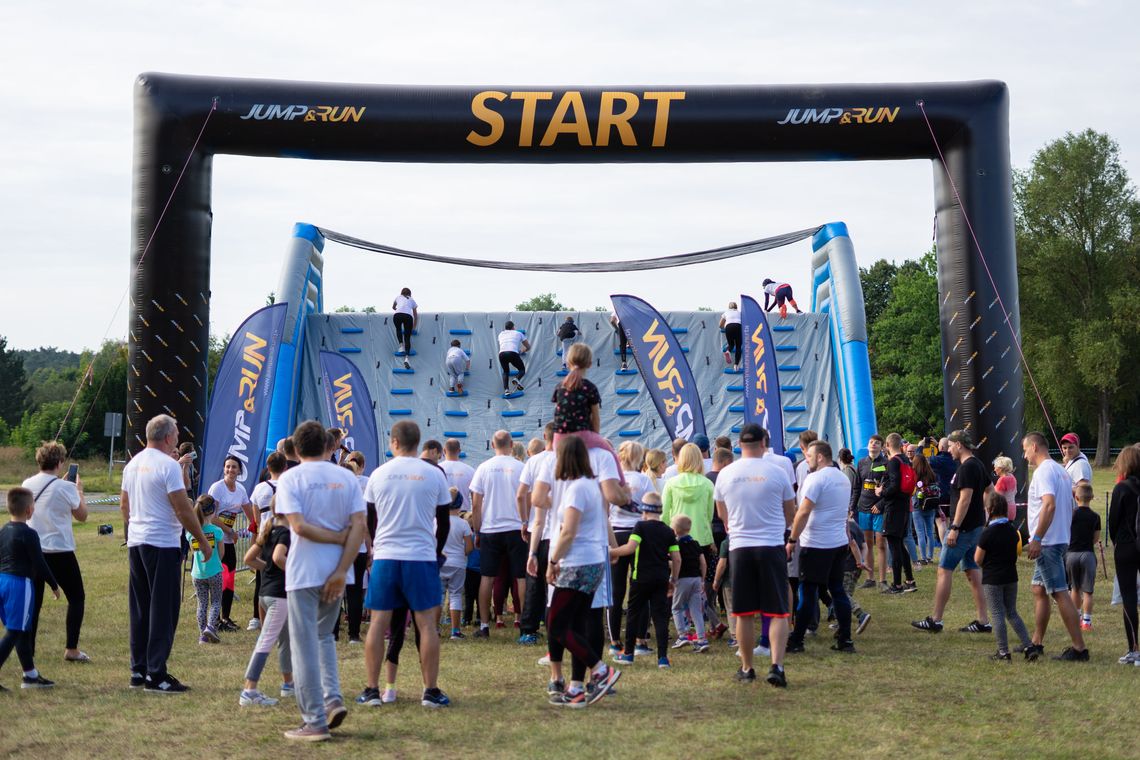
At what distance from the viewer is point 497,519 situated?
33.0 ft

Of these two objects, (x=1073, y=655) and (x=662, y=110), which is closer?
(x=1073, y=655)

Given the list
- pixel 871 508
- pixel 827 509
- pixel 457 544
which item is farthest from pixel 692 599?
pixel 871 508

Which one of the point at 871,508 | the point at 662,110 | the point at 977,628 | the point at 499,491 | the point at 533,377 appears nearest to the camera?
the point at 499,491

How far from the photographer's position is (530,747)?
19.7 ft

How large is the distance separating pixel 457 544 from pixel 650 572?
2375 mm

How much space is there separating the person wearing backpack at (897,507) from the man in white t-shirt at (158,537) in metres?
8.00

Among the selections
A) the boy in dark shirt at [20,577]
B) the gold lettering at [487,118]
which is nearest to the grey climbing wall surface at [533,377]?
the gold lettering at [487,118]

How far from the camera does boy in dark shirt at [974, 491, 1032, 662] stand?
8.58 m

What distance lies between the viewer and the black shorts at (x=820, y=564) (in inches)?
356

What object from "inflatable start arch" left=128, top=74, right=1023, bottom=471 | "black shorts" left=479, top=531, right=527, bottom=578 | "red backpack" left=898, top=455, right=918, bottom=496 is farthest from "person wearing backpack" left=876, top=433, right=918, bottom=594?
"black shorts" left=479, top=531, right=527, bottom=578

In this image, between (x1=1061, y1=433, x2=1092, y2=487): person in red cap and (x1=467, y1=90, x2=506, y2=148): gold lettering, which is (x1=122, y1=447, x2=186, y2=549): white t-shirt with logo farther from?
(x1=467, y1=90, x2=506, y2=148): gold lettering

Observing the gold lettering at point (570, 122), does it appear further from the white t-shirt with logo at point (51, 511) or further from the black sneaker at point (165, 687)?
the black sneaker at point (165, 687)

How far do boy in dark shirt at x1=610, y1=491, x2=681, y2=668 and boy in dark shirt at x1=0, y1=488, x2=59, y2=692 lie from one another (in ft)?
13.3

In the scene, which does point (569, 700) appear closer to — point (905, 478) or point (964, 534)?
point (964, 534)
